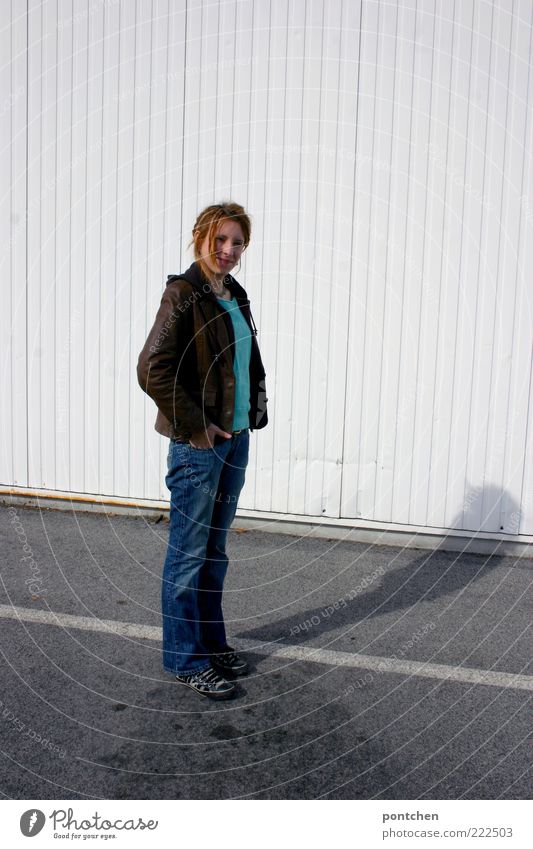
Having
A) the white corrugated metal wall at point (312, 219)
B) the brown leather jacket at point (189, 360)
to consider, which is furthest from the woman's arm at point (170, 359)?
the white corrugated metal wall at point (312, 219)

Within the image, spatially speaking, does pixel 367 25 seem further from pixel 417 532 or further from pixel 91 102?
pixel 417 532

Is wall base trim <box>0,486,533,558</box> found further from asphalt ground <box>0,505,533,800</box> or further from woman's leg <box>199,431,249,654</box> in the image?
woman's leg <box>199,431,249,654</box>

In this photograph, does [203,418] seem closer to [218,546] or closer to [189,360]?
[189,360]

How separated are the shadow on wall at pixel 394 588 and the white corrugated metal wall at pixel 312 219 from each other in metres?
0.26

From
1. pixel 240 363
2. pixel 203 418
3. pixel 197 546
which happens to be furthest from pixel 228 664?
pixel 240 363

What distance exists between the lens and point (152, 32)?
18.1ft

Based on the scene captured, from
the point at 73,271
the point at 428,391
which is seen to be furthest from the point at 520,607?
the point at 73,271

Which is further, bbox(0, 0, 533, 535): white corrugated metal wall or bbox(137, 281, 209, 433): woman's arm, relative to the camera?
bbox(0, 0, 533, 535): white corrugated metal wall

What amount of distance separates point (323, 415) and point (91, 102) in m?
2.78

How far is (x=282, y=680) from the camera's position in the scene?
11.4ft

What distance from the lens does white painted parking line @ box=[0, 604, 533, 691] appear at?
3516mm

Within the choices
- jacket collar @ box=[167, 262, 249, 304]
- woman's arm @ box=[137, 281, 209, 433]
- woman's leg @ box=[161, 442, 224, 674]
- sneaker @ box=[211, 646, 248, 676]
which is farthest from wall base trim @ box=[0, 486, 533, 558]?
jacket collar @ box=[167, 262, 249, 304]

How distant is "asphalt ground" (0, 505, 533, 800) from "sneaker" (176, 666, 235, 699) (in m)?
0.04

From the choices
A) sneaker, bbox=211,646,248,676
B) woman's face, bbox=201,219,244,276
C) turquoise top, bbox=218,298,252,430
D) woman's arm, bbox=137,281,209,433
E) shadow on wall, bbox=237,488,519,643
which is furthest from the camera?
shadow on wall, bbox=237,488,519,643
